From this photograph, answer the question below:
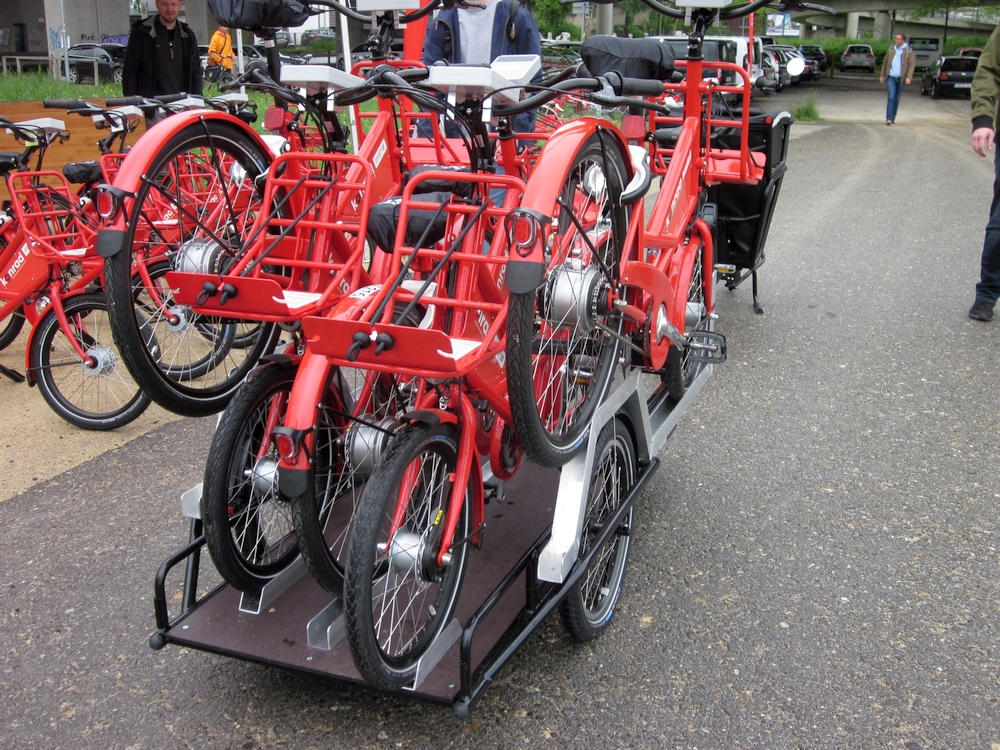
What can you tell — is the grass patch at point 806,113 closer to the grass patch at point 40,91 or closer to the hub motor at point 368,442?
the grass patch at point 40,91

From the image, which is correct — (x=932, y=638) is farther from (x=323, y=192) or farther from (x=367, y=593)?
(x=323, y=192)

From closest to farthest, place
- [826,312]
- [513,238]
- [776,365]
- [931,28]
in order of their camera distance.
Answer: [513,238], [776,365], [826,312], [931,28]

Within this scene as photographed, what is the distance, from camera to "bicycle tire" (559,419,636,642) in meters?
2.90

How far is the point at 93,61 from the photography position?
20.1 meters

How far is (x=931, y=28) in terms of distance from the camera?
63.9 meters

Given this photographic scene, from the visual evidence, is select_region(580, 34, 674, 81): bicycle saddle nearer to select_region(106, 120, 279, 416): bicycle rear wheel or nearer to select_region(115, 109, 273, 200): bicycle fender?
select_region(106, 120, 279, 416): bicycle rear wheel

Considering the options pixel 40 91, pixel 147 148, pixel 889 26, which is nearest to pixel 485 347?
pixel 147 148

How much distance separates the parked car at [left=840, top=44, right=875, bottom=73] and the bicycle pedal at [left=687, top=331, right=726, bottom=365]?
4738 cm

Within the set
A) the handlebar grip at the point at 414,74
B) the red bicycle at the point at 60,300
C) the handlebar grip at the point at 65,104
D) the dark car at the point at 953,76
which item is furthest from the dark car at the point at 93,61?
the dark car at the point at 953,76

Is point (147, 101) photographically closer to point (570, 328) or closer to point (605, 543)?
point (570, 328)

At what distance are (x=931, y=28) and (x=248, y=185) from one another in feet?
238

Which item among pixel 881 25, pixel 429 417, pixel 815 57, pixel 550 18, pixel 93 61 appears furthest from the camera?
pixel 881 25

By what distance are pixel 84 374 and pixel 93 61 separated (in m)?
18.1

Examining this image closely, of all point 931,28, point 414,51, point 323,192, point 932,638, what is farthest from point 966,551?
point 931,28
